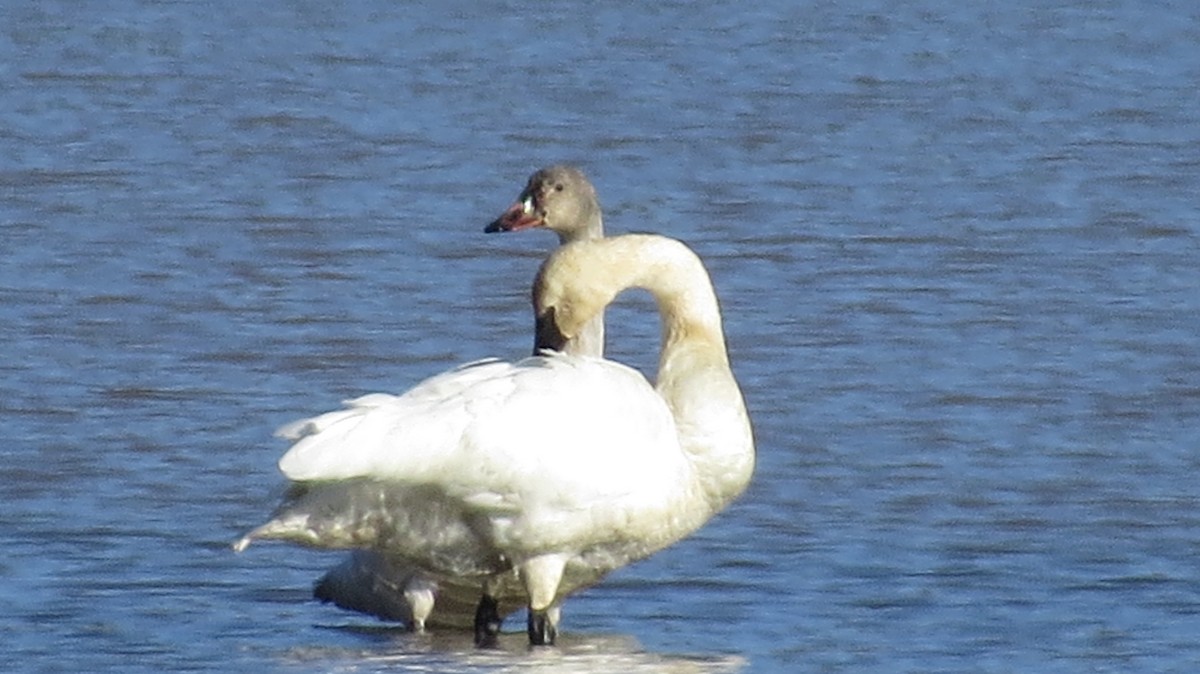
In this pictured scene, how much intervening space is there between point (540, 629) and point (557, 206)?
5.39 ft

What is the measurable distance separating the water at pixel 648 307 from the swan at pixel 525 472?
0.96 feet

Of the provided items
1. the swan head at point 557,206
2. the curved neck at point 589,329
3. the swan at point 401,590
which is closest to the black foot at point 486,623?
the swan at point 401,590

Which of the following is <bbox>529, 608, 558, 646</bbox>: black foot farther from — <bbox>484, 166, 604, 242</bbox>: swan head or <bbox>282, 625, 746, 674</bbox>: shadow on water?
<bbox>484, 166, 604, 242</bbox>: swan head

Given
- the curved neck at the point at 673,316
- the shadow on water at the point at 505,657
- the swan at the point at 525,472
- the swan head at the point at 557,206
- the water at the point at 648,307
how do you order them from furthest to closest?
1. the swan head at the point at 557,206
2. the water at the point at 648,307
3. the curved neck at the point at 673,316
4. the shadow on water at the point at 505,657
5. the swan at the point at 525,472

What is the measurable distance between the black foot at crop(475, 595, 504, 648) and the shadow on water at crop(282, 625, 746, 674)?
3cm

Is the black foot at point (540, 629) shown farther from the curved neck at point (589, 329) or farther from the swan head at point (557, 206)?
the swan head at point (557, 206)

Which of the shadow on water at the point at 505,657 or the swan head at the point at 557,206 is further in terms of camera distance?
the swan head at the point at 557,206

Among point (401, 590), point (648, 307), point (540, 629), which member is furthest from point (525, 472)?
point (648, 307)

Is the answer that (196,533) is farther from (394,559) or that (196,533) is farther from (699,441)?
(699,441)

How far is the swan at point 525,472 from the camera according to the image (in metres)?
7.29

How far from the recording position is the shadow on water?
7.49 meters

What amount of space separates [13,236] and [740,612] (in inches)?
218

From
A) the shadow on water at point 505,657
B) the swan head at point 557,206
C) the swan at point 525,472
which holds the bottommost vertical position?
the shadow on water at point 505,657

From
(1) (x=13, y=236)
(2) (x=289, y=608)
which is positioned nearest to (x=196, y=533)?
(2) (x=289, y=608)
